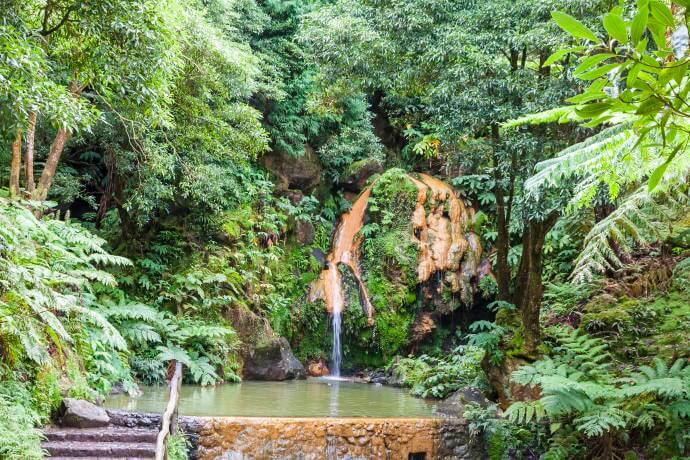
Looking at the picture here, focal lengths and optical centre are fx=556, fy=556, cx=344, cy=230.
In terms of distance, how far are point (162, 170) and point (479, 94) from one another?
5.66 m

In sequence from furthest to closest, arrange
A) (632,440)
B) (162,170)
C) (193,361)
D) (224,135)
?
(224,135)
(193,361)
(162,170)
(632,440)

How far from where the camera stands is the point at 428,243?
592 inches

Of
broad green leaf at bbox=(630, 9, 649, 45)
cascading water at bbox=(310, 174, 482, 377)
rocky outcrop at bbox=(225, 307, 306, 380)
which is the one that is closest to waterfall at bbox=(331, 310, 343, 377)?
cascading water at bbox=(310, 174, 482, 377)

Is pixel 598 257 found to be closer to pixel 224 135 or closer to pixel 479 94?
pixel 479 94

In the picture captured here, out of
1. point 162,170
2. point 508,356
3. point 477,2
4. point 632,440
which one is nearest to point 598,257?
point 508,356

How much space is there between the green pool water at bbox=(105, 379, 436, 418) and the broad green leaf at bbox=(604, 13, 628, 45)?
7153 mm

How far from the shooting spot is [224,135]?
1159 cm

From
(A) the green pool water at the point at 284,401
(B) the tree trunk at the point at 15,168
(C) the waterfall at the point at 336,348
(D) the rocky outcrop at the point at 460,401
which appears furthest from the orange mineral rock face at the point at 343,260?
(B) the tree trunk at the point at 15,168

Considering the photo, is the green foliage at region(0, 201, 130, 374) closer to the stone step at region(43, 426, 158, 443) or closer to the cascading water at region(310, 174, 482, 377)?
the stone step at region(43, 426, 158, 443)

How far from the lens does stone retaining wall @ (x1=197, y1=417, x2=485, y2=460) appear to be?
7.05 metres

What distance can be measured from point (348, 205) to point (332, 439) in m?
10.4

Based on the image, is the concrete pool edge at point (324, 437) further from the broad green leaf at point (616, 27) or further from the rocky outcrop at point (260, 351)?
the broad green leaf at point (616, 27)

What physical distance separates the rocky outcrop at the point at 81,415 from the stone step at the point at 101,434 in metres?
0.09

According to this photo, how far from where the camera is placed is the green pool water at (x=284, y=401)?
7906 mm
